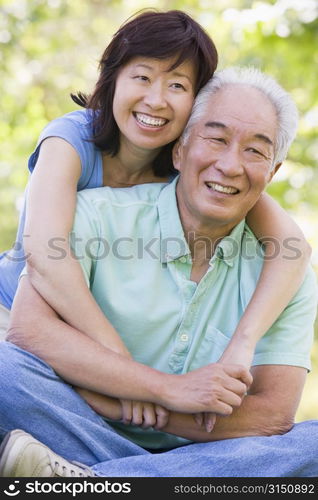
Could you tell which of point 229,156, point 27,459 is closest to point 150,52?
point 229,156

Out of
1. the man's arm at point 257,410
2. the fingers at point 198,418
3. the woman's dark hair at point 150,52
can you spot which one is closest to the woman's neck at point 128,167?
the woman's dark hair at point 150,52

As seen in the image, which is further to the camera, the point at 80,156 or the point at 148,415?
the point at 80,156

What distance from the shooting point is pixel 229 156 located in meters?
3.00

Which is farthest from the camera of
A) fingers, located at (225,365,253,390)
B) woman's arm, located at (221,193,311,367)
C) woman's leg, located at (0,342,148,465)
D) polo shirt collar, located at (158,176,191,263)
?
polo shirt collar, located at (158,176,191,263)

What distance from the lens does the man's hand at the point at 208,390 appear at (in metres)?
2.69

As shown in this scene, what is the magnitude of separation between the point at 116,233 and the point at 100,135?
0.43 m

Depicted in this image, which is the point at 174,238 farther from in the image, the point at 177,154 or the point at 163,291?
the point at 177,154

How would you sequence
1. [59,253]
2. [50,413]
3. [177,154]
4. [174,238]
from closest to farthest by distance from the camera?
[50,413] < [59,253] < [174,238] < [177,154]

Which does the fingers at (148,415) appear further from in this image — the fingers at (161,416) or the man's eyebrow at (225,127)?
the man's eyebrow at (225,127)

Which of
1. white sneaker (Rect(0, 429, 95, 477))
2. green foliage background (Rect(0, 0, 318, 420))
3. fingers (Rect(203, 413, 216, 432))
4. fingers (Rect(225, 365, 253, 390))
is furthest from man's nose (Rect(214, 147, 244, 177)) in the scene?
green foliage background (Rect(0, 0, 318, 420))

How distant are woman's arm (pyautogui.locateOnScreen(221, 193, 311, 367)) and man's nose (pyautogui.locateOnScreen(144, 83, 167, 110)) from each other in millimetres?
529

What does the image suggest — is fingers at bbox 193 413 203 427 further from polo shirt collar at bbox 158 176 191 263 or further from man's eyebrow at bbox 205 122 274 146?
man's eyebrow at bbox 205 122 274 146

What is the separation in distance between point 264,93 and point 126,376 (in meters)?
1.16

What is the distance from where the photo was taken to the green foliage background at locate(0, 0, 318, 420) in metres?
7.11
